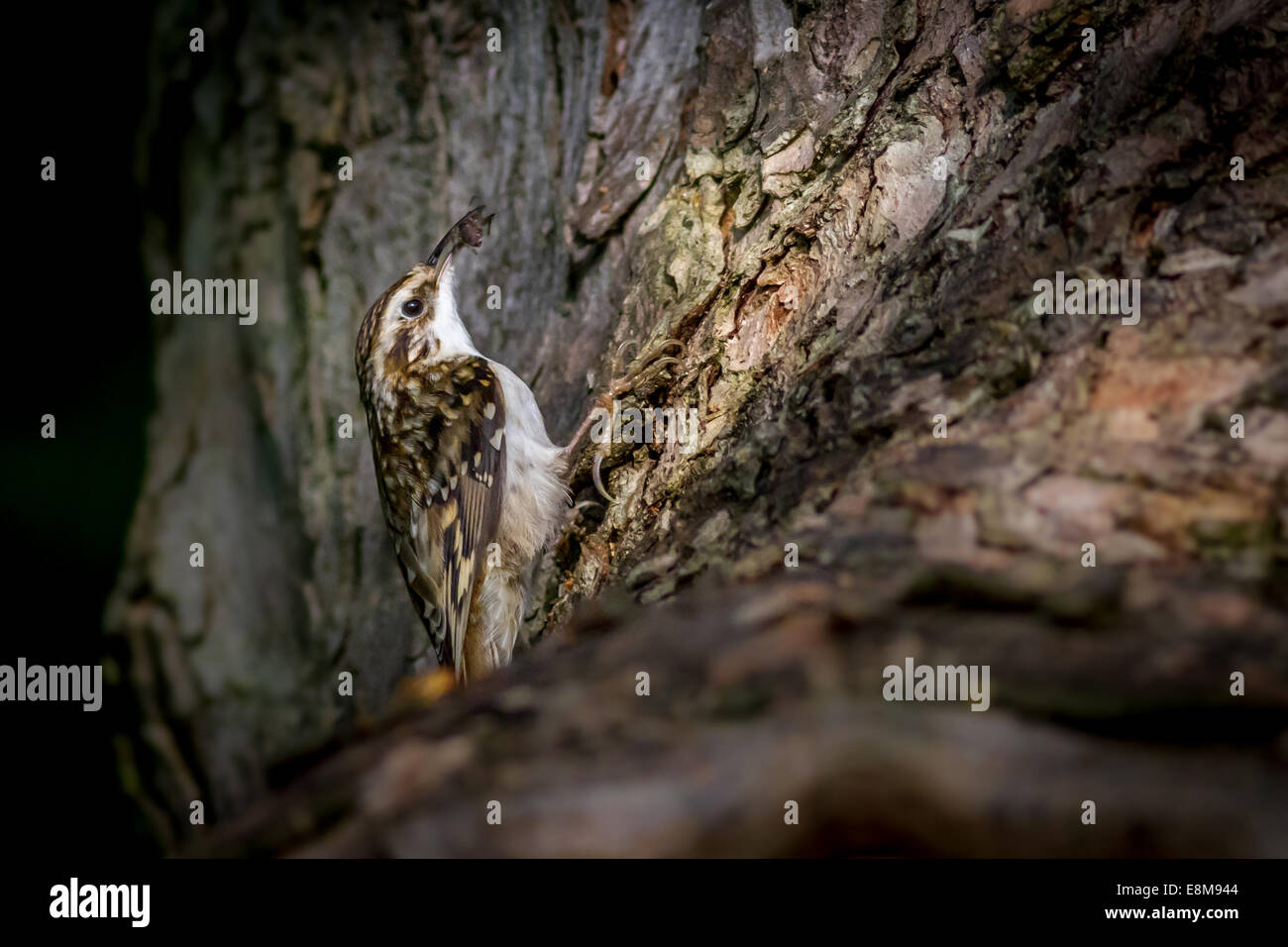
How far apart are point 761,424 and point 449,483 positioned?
4.48 feet

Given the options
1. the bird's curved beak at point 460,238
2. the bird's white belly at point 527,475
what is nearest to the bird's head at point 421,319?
the bird's curved beak at point 460,238

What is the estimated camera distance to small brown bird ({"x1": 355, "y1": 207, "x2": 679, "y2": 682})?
8.36 ft

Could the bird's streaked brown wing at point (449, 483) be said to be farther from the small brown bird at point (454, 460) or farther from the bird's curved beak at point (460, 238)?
the bird's curved beak at point (460, 238)

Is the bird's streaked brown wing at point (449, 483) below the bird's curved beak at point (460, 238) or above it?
below

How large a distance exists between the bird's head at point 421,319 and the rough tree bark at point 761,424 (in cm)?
9

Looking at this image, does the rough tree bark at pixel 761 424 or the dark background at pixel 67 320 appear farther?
the dark background at pixel 67 320

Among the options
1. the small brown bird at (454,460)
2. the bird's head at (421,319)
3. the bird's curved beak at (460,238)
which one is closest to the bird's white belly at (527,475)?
the small brown bird at (454,460)

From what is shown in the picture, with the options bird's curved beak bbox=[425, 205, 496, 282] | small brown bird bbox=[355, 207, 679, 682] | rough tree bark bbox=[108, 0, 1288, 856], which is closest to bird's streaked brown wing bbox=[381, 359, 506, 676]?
small brown bird bbox=[355, 207, 679, 682]

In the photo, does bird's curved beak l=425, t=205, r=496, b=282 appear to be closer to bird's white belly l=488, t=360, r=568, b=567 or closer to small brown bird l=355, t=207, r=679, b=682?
small brown bird l=355, t=207, r=679, b=682

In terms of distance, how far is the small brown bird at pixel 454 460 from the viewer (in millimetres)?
2548

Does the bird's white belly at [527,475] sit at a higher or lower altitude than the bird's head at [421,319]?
lower

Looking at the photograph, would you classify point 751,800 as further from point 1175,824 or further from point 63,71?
point 63,71

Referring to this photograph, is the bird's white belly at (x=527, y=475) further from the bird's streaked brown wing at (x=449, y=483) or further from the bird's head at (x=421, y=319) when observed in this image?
the bird's head at (x=421, y=319)

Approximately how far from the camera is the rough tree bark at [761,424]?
83cm
